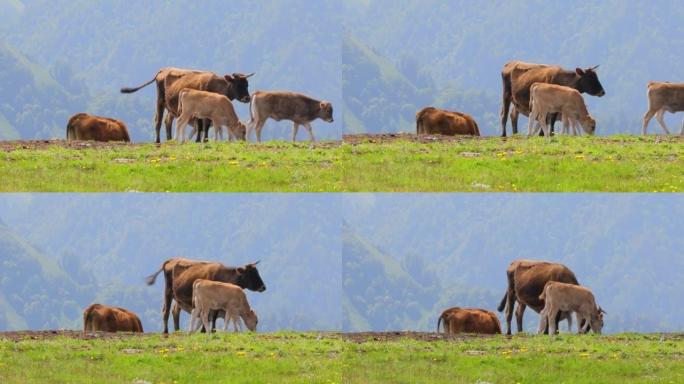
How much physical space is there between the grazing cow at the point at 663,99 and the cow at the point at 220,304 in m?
11.8

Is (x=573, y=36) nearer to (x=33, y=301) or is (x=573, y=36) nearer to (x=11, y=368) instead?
(x=33, y=301)

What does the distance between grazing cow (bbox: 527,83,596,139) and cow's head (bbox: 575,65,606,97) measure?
2920 millimetres

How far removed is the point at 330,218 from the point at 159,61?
1132 inches

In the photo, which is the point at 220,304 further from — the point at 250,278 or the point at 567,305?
the point at 567,305

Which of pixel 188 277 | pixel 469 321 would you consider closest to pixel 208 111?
pixel 188 277

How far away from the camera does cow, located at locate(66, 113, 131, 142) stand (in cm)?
4394

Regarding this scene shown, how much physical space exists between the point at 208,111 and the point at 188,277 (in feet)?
13.4

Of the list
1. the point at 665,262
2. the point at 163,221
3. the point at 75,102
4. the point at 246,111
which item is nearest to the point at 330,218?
the point at 163,221

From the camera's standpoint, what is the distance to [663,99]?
41594 mm

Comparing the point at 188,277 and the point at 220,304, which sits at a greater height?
the point at 188,277

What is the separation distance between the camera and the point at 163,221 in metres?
188

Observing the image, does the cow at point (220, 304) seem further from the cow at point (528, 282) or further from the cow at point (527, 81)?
the cow at point (527, 81)

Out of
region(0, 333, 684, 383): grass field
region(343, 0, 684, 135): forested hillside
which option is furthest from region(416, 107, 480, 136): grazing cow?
region(343, 0, 684, 135): forested hillside

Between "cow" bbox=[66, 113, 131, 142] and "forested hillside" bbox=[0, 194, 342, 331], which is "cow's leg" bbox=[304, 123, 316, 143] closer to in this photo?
"cow" bbox=[66, 113, 131, 142]
